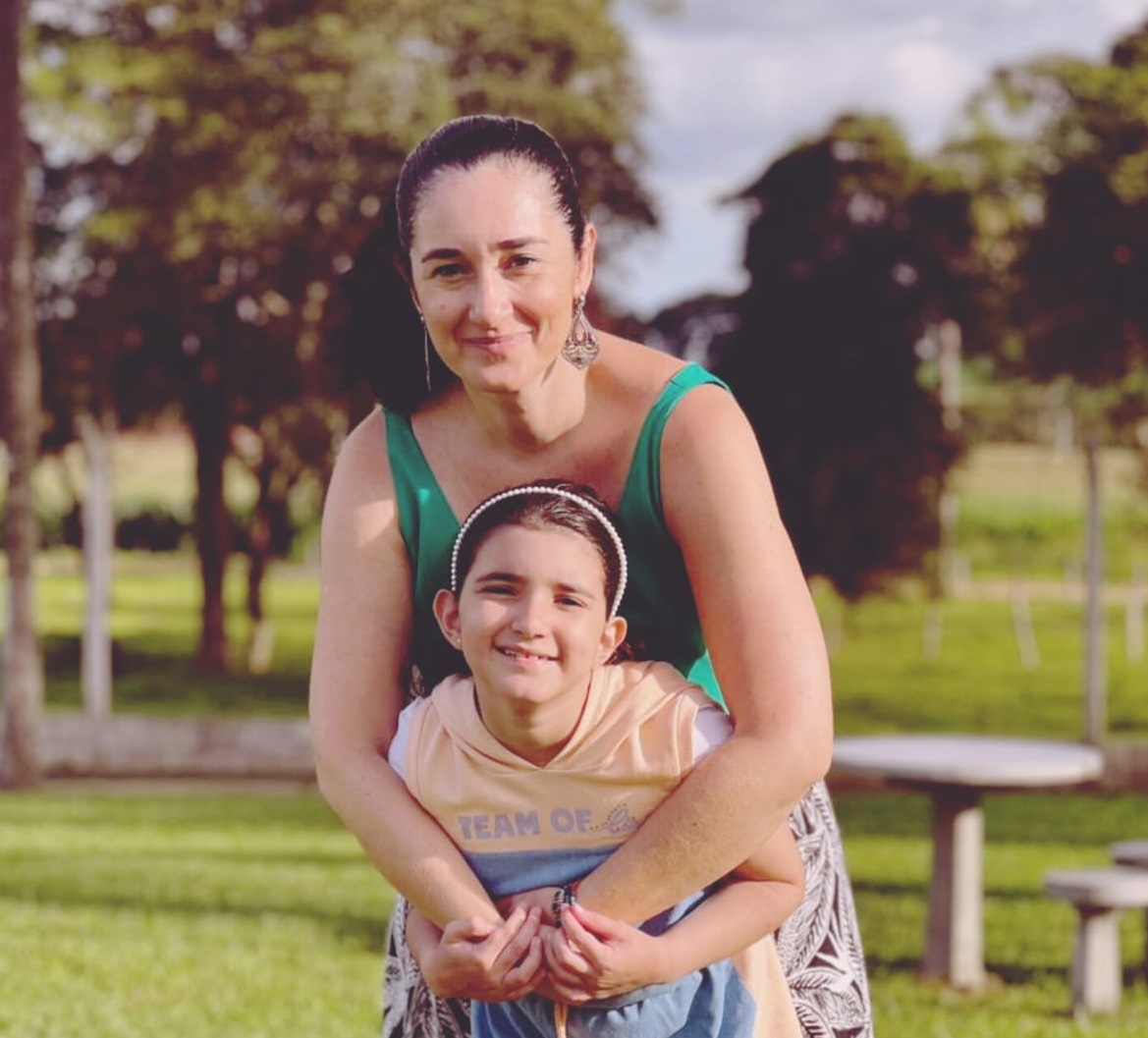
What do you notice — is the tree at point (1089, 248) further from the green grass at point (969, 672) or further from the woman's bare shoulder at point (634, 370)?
the woman's bare shoulder at point (634, 370)

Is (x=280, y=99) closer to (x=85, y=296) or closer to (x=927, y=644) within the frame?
(x=85, y=296)

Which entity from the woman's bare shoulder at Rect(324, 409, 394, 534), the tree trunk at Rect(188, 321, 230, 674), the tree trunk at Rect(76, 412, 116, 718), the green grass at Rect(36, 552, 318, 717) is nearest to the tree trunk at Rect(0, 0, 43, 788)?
the tree trunk at Rect(76, 412, 116, 718)

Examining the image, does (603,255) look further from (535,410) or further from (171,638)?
(535,410)

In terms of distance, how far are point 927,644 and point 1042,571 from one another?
5616mm

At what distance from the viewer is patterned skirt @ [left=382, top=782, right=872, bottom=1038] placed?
2869 millimetres

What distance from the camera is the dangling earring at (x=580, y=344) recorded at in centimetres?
262

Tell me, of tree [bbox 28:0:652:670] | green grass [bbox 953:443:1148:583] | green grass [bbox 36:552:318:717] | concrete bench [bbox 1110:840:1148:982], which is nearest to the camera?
concrete bench [bbox 1110:840:1148:982]

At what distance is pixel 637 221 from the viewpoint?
67.4ft

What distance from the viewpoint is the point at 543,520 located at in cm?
245

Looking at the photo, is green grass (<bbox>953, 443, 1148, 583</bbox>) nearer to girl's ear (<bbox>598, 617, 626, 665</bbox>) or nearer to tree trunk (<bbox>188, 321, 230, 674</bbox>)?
tree trunk (<bbox>188, 321, 230, 674</bbox>)

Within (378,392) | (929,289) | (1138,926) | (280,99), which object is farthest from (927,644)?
→ (378,392)

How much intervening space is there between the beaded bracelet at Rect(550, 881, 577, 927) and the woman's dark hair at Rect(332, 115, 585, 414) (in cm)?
73

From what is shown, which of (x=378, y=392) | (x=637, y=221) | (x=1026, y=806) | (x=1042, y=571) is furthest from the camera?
(x=1042, y=571)

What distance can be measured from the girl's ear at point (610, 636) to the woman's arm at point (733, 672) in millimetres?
105
